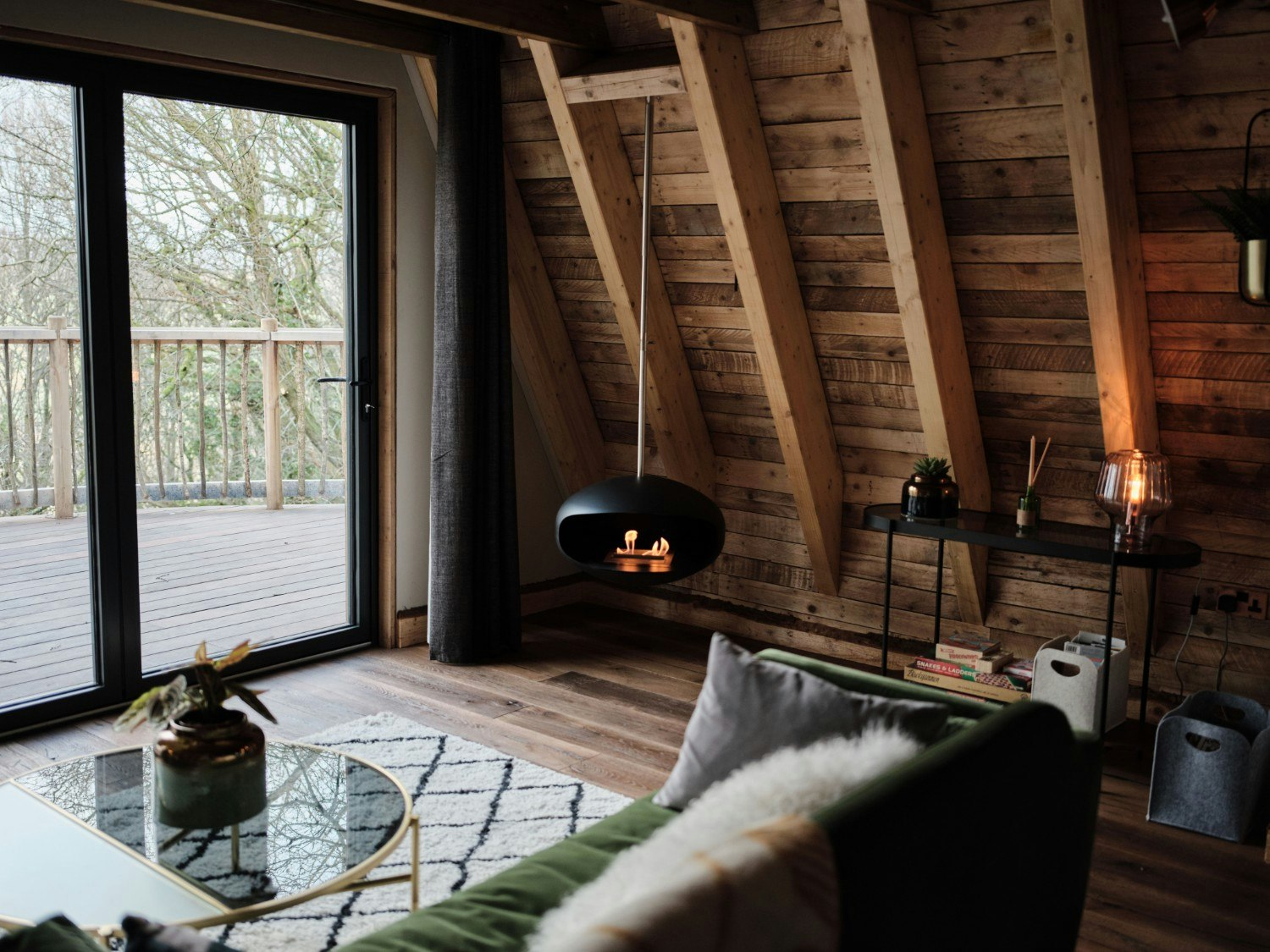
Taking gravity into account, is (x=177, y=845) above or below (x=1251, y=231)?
below

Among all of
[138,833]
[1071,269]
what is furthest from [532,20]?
[138,833]

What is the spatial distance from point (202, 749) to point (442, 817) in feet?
3.44

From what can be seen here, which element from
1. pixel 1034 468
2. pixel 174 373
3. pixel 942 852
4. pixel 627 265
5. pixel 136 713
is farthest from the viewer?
pixel 174 373

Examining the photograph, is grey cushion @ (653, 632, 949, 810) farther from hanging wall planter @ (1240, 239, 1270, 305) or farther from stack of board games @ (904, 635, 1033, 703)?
stack of board games @ (904, 635, 1033, 703)

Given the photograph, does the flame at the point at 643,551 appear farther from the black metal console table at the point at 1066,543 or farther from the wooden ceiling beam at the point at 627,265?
the black metal console table at the point at 1066,543

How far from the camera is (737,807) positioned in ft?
5.48

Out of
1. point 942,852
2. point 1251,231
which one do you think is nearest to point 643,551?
point 1251,231

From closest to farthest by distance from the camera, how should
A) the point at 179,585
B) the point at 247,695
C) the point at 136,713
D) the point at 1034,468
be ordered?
the point at 136,713
the point at 247,695
the point at 1034,468
the point at 179,585

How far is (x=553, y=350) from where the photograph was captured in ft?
15.6

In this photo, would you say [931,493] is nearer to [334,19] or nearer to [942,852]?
[942,852]

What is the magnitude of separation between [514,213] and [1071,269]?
2107mm

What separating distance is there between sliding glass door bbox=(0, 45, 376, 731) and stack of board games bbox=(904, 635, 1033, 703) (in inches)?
84.4

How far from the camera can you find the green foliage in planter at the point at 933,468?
3.69 meters

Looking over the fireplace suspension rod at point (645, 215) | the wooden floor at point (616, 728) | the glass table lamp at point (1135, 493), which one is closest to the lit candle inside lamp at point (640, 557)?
the fireplace suspension rod at point (645, 215)
